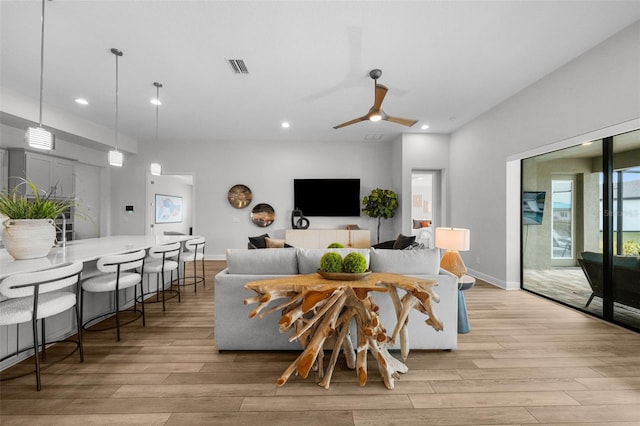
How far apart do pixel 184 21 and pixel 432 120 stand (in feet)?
14.0

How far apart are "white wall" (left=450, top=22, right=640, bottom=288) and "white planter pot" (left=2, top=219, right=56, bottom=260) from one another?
5.40 m

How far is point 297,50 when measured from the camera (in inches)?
115

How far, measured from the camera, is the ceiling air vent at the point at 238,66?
3145 mm

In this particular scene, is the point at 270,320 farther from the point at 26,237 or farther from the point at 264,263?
the point at 26,237

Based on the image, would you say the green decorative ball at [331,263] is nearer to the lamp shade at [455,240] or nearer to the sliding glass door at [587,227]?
the lamp shade at [455,240]

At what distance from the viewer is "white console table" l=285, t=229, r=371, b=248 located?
6168mm

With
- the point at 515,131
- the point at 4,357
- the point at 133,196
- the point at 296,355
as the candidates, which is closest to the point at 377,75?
the point at 515,131

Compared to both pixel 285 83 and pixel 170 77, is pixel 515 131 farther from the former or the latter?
pixel 170 77

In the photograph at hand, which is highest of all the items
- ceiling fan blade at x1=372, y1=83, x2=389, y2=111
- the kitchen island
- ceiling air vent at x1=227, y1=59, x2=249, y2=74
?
ceiling air vent at x1=227, y1=59, x2=249, y2=74

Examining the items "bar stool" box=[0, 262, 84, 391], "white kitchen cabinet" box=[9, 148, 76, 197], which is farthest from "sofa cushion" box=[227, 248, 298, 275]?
"white kitchen cabinet" box=[9, 148, 76, 197]

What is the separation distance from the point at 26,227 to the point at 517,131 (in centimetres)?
574

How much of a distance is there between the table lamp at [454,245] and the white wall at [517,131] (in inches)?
74.2

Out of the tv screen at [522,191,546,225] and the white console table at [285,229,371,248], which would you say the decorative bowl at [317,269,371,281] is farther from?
the white console table at [285,229,371,248]

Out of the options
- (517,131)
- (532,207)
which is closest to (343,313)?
(532,207)
